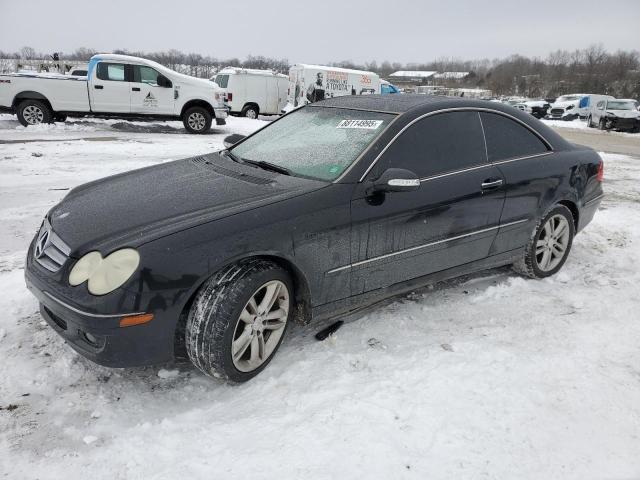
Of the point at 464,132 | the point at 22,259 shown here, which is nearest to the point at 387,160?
the point at 464,132

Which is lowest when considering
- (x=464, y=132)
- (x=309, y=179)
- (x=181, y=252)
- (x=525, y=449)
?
(x=525, y=449)

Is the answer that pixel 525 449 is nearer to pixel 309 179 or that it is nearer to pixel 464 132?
pixel 309 179

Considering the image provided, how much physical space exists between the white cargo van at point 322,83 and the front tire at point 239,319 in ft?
56.4

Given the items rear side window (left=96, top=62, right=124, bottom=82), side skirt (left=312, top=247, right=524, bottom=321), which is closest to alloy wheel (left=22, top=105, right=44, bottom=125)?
rear side window (left=96, top=62, right=124, bottom=82)

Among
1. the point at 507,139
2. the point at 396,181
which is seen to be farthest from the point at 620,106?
the point at 396,181

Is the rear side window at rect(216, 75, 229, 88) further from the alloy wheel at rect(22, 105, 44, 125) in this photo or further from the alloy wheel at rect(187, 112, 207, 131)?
the alloy wheel at rect(22, 105, 44, 125)

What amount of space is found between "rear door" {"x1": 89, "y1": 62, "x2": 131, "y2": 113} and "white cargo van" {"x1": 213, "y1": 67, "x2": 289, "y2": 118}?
262 inches

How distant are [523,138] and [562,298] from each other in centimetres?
131

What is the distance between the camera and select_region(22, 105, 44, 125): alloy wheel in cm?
1251

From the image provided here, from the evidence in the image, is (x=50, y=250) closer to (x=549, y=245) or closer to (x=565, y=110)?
(x=549, y=245)

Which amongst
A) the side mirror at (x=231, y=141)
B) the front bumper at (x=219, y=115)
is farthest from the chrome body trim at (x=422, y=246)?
the front bumper at (x=219, y=115)

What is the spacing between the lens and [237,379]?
2.68 metres

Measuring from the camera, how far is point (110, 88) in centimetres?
1281

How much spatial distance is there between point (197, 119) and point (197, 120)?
3 centimetres
